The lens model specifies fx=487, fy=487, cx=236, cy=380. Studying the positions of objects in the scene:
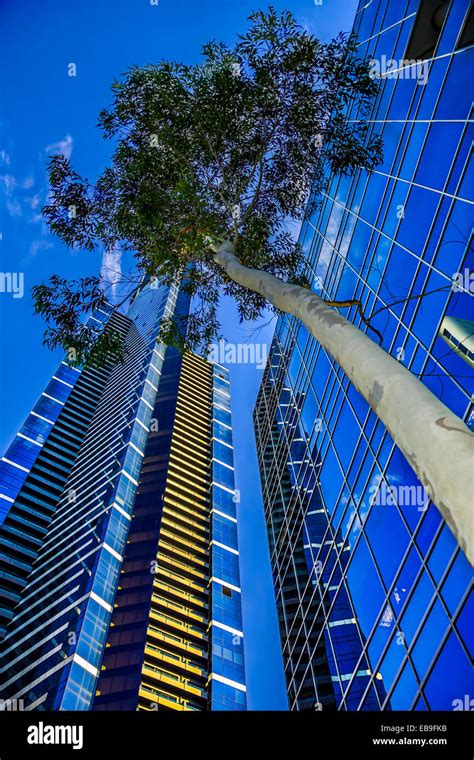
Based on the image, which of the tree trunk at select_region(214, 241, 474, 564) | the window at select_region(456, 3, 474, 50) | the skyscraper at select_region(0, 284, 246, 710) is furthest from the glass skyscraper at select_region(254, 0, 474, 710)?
the skyscraper at select_region(0, 284, 246, 710)

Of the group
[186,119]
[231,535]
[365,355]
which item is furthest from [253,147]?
[231,535]

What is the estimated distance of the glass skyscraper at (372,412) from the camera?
1005 centimetres

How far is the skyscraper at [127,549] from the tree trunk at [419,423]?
43.2m

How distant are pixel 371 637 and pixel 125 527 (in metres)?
59.0

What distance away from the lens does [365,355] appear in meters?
4.25

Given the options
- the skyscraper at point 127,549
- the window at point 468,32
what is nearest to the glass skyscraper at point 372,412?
the window at point 468,32

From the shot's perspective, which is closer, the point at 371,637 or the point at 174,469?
the point at 371,637

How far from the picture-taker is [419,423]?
3207mm

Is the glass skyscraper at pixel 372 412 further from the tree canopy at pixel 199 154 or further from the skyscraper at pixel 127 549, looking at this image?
the skyscraper at pixel 127 549

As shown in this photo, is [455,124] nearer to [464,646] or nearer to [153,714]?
[464,646]

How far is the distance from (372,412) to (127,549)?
56955 mm

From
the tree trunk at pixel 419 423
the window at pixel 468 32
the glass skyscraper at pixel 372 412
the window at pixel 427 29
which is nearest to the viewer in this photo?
the tree trunk at pixel 419 423

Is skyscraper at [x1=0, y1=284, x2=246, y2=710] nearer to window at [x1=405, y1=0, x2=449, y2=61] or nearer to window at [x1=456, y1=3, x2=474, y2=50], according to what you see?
window at [x1=405, y1=0, x2=449, y2=61]

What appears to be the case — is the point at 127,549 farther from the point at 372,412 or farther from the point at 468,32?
the point at 468,32
